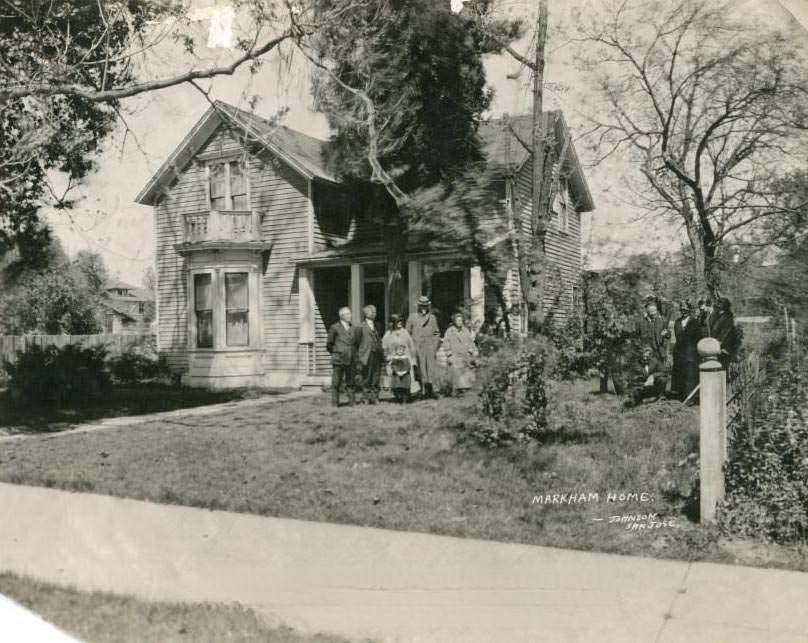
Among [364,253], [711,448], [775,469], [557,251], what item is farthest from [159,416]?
[775,469]

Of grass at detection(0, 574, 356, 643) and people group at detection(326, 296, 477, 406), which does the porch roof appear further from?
grass at detection(0, 574, 356, 643)

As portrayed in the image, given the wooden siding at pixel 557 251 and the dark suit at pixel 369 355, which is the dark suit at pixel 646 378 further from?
the dark suit at pixel 369 355

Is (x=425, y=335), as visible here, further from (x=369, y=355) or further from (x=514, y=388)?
(x=514, y=388)

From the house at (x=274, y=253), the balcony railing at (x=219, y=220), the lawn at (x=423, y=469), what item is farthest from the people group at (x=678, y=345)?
the balcony railing at (x=219, y=220)

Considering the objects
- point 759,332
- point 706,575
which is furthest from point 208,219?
point 706,575

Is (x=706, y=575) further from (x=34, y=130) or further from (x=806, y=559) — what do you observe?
(x=34, y=130)

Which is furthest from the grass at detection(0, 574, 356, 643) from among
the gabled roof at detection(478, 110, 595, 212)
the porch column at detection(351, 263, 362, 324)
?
the gabled roof at detection(478, 110, 595, 212)
